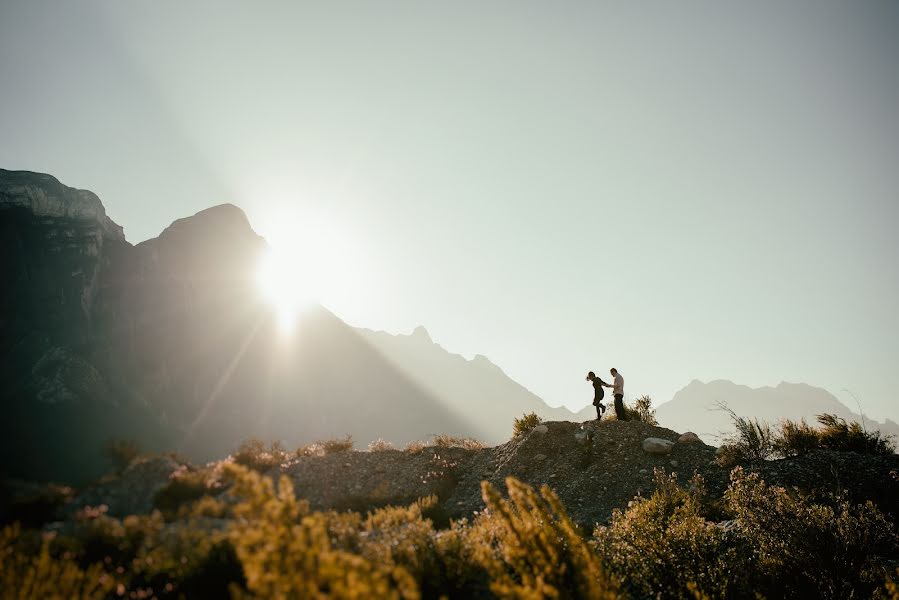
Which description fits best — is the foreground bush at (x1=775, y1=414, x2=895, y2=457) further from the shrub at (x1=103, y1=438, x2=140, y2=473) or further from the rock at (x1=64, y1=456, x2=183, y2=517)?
the shrub at (x1=103, y1=438, x2=140, y2=473)

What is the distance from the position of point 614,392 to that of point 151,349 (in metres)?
102

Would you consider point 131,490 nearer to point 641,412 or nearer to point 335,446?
point 335,446

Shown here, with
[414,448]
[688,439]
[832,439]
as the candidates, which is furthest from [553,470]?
[832,439]

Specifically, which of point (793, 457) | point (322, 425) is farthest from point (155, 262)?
point (793, 457)

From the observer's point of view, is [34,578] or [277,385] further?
[277,385]

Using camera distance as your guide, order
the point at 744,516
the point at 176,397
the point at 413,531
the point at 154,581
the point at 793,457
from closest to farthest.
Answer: the point at 154,581 < the point at 413,531 < the point at 744,516 < the point at 793,457 < the point at 176,397

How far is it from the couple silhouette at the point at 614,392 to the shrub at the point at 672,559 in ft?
34.7

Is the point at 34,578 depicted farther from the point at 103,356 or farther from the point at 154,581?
the point at 103,356

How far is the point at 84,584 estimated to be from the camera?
4.79 meters

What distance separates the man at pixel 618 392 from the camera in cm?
1895

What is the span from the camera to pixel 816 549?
7398 millimetres

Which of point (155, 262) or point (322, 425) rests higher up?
point (155, 262)

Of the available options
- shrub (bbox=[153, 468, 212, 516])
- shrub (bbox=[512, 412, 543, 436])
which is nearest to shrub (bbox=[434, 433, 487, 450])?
shrub (bbox=[512, 412, 543, 436])

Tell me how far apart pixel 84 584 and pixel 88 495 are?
3304mm
